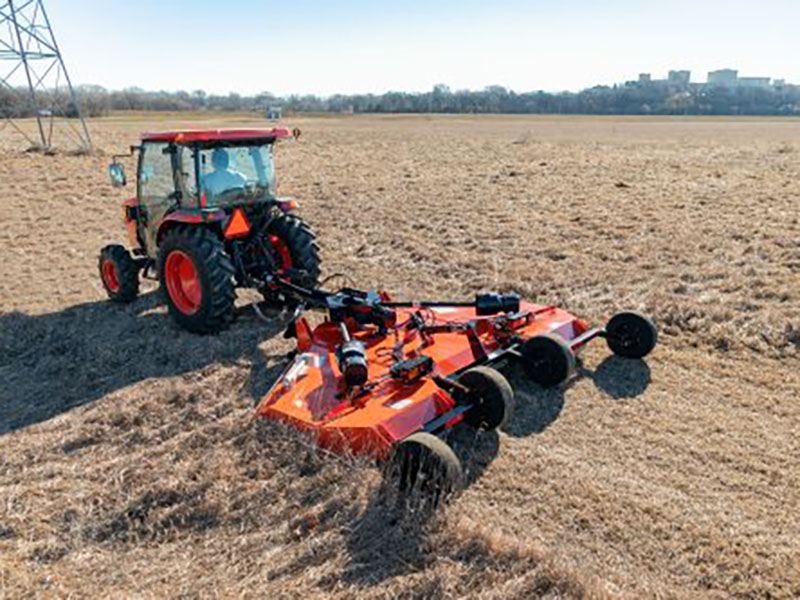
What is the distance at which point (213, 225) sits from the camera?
24.4 ft

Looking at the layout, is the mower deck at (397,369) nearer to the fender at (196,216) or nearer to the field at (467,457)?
the field at (467,457)

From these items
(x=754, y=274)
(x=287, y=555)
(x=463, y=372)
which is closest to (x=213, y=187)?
(x=463, y=372)

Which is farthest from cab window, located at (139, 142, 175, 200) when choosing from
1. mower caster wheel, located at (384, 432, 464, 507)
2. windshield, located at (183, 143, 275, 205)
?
mower caster wheel, located at (384, 432, 464, 507)

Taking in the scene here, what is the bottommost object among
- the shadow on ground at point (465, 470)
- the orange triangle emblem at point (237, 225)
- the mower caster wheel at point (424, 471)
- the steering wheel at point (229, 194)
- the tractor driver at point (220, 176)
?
the shadow on ground at point (465, 470)

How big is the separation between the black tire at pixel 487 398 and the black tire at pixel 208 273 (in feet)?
10.2

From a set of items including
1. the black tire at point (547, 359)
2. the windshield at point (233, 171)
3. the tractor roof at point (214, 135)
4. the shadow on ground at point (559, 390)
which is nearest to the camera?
the shadow on ground at point (559, 390)

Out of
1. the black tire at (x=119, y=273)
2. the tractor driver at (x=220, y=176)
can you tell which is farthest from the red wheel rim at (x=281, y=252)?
Result: the black tire at (x=119, y=273)

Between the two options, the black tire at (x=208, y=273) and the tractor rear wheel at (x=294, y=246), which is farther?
the tractor rear wheel at (x=294, y=246)

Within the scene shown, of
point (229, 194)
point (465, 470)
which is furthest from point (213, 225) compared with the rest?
point (465, 470)

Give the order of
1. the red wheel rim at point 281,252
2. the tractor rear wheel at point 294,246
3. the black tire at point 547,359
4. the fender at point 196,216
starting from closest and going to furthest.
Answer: the black tire at point 547,359, the fender at point 196,216, the tractor rear wheel at point 294,246, the red wheel rim at point 281,252

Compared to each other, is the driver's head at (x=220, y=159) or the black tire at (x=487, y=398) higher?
the driver's head at (x=220, y=159)

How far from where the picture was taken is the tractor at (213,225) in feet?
23.0

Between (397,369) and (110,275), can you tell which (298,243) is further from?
(397,369)

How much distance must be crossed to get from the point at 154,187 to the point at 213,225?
1062mm
